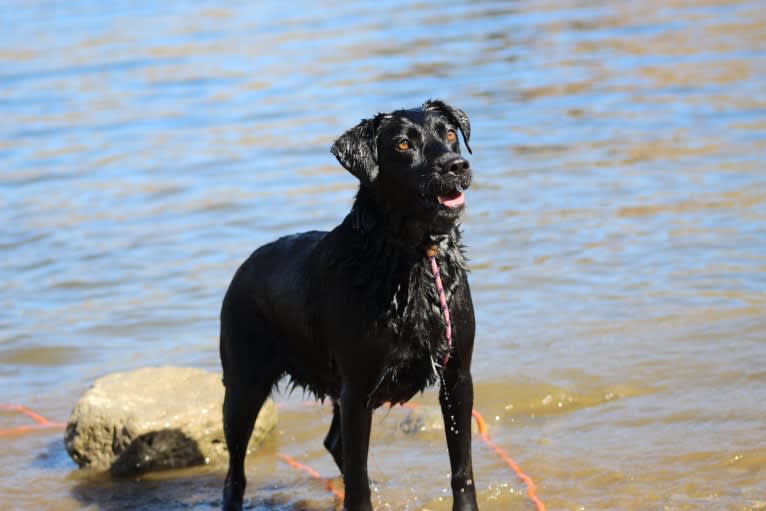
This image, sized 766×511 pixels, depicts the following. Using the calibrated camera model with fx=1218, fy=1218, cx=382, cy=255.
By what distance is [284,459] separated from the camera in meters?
7.00

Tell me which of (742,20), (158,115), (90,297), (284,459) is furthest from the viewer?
(742,20)

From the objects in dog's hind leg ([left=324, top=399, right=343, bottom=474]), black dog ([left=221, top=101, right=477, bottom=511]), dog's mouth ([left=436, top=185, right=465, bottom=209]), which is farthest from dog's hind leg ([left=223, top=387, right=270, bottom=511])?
dog's mouth ([left=436, top=185, right=465, bottom=209])

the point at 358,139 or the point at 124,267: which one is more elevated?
the point at 358,139

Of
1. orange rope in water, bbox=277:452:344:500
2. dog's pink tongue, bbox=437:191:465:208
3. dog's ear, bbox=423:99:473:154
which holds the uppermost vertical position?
dog's ear, bbox=423:99:473:154

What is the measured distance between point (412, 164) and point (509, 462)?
2.16 meters

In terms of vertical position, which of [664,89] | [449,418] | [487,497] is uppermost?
[664,89]

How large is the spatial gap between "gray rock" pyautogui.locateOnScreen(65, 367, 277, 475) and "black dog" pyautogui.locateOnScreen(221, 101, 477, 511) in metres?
1.82

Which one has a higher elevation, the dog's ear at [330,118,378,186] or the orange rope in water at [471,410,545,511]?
the dog's ear at [330,118,378,186]

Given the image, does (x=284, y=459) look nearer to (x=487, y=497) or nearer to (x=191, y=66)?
(x=487, y=497)

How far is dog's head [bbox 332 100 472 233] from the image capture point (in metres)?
4.86

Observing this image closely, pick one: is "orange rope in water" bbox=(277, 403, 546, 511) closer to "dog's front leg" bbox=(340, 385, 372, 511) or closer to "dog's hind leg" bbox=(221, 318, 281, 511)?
"dog's hind leg" bbox=(221, 318, 281, 511)

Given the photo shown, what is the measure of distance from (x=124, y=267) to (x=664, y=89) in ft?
23.7

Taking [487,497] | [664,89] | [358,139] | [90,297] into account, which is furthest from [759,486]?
Answer: [664,89]

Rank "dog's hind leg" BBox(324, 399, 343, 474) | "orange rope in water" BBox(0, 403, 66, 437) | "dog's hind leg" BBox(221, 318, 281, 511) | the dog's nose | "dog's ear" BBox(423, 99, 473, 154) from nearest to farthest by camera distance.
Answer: the dog's nose, "dog's ear" BBox(423, 99, 473, 154), "dog's hind leg" BBox(221, 318, 281, 511), "dog's hind leg" BBox(324, 399, 343, 474), "orange rope in water" BBox(0, 403, 66, 437)
